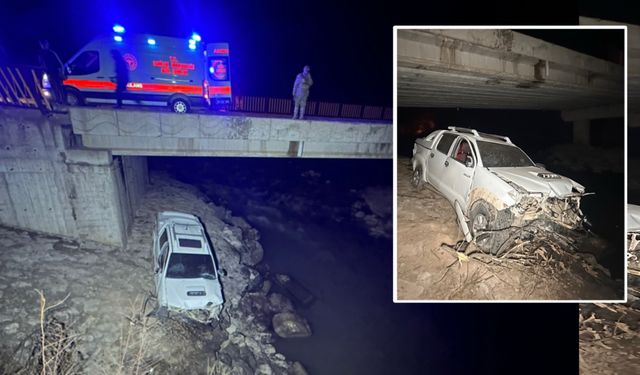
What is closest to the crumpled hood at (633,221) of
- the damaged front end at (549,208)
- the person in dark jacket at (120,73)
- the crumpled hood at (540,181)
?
the damaged front end at (549,208)

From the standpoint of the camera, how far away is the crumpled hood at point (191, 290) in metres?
7.18

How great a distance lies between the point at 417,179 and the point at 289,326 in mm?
5361

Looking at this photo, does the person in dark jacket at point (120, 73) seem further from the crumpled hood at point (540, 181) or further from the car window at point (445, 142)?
the crumpled hood at point (540, 181)

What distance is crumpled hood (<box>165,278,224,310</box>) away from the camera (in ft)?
23.6

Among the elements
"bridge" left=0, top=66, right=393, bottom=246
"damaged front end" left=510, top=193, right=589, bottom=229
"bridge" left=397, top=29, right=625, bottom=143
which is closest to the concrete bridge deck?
"bridge" left=0, top=66, right=393, bottom=246

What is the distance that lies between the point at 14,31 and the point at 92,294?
39.9 ft

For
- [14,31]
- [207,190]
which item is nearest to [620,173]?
[207,190]

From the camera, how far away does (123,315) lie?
23.9ft

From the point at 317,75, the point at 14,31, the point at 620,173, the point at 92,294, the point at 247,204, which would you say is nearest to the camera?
the point at 620,173

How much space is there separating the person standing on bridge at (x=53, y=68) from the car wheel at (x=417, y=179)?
8.22 m

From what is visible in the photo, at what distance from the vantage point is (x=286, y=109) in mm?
10156

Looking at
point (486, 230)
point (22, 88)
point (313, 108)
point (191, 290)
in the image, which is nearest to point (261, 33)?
point (313, 108)

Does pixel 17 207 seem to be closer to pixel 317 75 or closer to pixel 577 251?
pixel 577 251

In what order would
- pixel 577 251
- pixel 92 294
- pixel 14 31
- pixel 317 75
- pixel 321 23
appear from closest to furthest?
1. pixel 577 251
2. pixel 92 294
3. pixel 14 31
4. pixel 321 23
5. pixel 317 75
